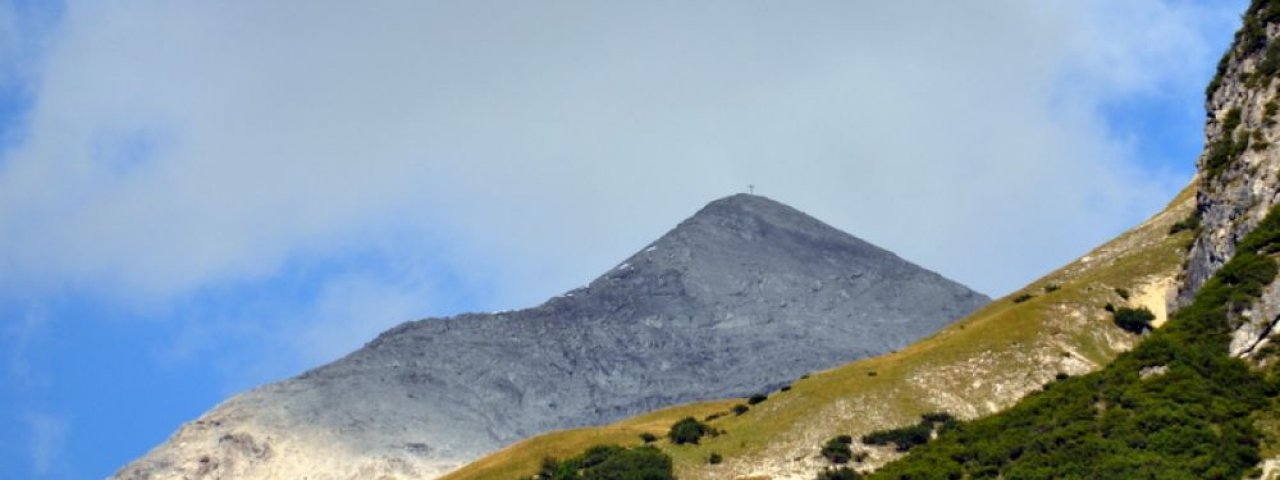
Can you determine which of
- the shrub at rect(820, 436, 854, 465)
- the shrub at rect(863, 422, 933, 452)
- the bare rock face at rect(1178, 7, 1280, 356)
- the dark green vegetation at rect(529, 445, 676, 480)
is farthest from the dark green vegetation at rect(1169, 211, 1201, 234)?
the dark green vegetation at rect(529, 445, 676, 480)

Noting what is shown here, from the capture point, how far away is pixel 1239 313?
96812mm

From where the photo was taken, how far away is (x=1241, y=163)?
10994cm

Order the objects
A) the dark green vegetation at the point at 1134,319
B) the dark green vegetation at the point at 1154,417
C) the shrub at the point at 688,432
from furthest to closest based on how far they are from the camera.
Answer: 1. the dark green vegetation at the point at 1134,319
2. the shrub at the point at 688,432
3. the dark green vegetation at the point at 1154,417

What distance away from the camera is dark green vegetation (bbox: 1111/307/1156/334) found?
127 metres

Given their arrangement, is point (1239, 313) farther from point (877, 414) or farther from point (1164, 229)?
point (1164, 229)

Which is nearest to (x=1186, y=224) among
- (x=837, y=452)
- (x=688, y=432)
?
A: (x=837, y=452)

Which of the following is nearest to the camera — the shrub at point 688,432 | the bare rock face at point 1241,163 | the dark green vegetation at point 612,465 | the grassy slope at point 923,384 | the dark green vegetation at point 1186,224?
the bare rock face at point 1241,163

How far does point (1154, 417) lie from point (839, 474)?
2663cm

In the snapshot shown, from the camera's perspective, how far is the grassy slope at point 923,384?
120562mm

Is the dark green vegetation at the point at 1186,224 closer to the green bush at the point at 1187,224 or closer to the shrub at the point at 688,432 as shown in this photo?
the green bush at the point at 1187,224

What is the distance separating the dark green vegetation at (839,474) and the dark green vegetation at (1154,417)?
5.33 meters

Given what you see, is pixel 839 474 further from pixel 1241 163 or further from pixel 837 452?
pixel 1241 163

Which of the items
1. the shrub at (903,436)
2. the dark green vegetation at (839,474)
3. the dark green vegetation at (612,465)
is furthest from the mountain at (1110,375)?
the dark green vegetation at (612,465)

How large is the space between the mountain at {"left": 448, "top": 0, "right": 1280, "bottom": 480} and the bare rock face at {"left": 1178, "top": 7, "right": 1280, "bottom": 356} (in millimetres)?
158
